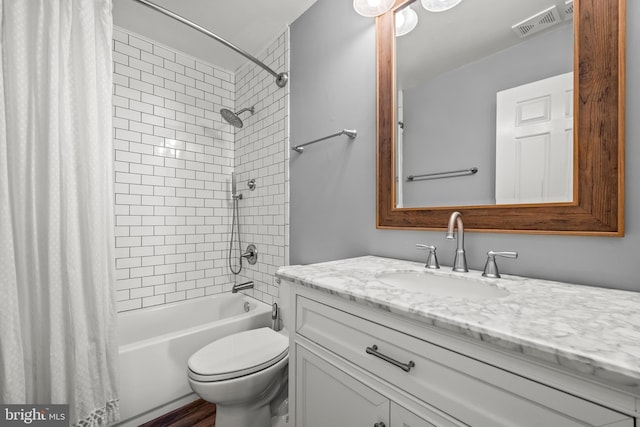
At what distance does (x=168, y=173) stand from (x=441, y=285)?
6.88 ft

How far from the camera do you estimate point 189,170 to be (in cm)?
221

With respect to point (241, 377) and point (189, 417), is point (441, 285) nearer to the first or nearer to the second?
point (241, 377)

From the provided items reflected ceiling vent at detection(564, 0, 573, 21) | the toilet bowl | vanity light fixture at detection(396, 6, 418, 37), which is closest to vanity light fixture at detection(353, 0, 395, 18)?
vanity light fixture at detection(396, 6, 418, 37)

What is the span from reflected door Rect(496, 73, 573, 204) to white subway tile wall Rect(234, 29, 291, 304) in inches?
51.2

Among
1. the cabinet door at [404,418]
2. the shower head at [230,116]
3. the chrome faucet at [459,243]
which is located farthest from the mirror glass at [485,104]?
the shower head at [230,116]

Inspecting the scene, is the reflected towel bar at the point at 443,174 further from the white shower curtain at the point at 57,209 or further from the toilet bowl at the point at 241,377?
the white shower curtain at the point at 57,209

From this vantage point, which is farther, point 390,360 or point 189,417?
point 189,417

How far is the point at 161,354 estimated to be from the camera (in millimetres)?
1491

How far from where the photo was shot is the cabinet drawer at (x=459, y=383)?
0.41 m

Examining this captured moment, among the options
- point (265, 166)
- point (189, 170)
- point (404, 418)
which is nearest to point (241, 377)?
point (404, 418)

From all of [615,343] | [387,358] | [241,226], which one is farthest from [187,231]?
[615,343]

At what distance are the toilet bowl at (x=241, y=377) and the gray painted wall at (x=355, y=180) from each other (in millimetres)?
587

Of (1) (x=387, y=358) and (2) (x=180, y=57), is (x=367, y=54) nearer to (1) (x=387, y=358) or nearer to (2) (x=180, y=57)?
(1) (x=387, y=358)

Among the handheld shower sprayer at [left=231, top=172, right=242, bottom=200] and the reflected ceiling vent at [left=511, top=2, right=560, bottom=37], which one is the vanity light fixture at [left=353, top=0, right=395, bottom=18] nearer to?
the reflected ceiling vent at [left=511, top=2, right=560, bottom=37]
